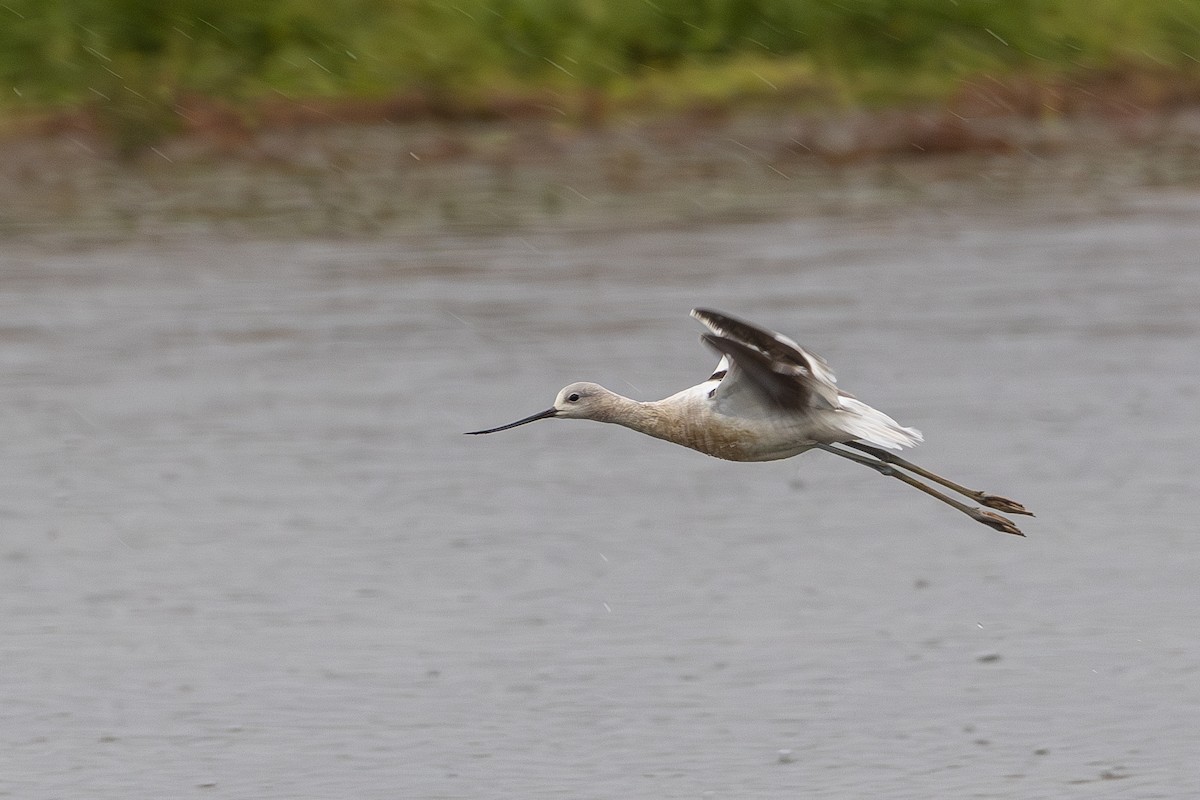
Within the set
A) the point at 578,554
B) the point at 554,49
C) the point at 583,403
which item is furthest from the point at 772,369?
the point at 554,49

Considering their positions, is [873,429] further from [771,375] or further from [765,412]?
[771,375]

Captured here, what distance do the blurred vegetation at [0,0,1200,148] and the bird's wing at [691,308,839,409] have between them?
94.2 feet

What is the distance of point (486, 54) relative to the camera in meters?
39.5

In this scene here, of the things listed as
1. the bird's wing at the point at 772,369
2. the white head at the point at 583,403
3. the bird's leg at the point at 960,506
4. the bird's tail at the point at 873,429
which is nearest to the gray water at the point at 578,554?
the bird's leg at the point at 960,506

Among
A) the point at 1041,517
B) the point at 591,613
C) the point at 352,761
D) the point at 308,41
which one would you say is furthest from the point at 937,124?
the point at 352,761

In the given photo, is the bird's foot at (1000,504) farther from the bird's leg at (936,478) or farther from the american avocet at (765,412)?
the american avocet at (765,412)

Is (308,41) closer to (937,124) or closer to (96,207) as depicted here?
(96,207)

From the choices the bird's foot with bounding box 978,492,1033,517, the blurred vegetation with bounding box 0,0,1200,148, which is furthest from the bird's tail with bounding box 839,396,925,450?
the blurred vegetation with bounding box 0,0,1200,148

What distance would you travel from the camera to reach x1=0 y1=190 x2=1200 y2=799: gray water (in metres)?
13.5

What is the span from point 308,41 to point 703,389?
1176 inches

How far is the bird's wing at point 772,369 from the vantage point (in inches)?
397

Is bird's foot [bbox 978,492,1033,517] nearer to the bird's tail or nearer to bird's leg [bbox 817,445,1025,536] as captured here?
bird's leg [bbox 817,445,1025,536]

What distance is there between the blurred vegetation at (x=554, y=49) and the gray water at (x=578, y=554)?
9415 millimetres

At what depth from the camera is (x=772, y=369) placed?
10.3m
